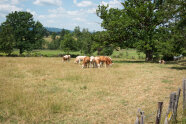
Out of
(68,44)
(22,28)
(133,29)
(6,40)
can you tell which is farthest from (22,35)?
(133,29)

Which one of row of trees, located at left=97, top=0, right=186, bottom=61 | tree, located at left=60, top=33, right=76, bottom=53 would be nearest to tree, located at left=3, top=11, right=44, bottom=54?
tree, located at left=60, top=33, right=76, bottom=53

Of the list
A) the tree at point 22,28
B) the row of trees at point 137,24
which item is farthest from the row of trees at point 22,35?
the row of trees at point 137,24

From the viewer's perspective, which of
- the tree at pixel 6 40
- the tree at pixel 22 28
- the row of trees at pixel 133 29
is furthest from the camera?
the tree at pixel 22 28

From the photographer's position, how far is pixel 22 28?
4734 cm

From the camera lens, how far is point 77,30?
95.8 m

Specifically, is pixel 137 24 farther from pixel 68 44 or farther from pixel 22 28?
pixel 22 28

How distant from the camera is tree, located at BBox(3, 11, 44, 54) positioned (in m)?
47.4

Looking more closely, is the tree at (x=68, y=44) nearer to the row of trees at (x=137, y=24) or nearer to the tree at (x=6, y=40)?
the tree at (x=6, y=40)

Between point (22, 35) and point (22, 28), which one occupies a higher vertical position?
point (22, 28)

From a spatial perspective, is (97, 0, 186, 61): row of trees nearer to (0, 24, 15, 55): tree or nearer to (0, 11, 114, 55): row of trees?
(0, 11, 114, 55): row of trees

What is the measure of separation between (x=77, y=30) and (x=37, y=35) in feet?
150

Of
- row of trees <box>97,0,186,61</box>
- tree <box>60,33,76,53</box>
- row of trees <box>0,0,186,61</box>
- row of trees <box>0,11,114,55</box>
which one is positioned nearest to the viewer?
row of trees <box>0,0,186,61</box>

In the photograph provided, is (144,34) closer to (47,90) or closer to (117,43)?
(117,43)

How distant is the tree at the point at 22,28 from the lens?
47.4 metres
